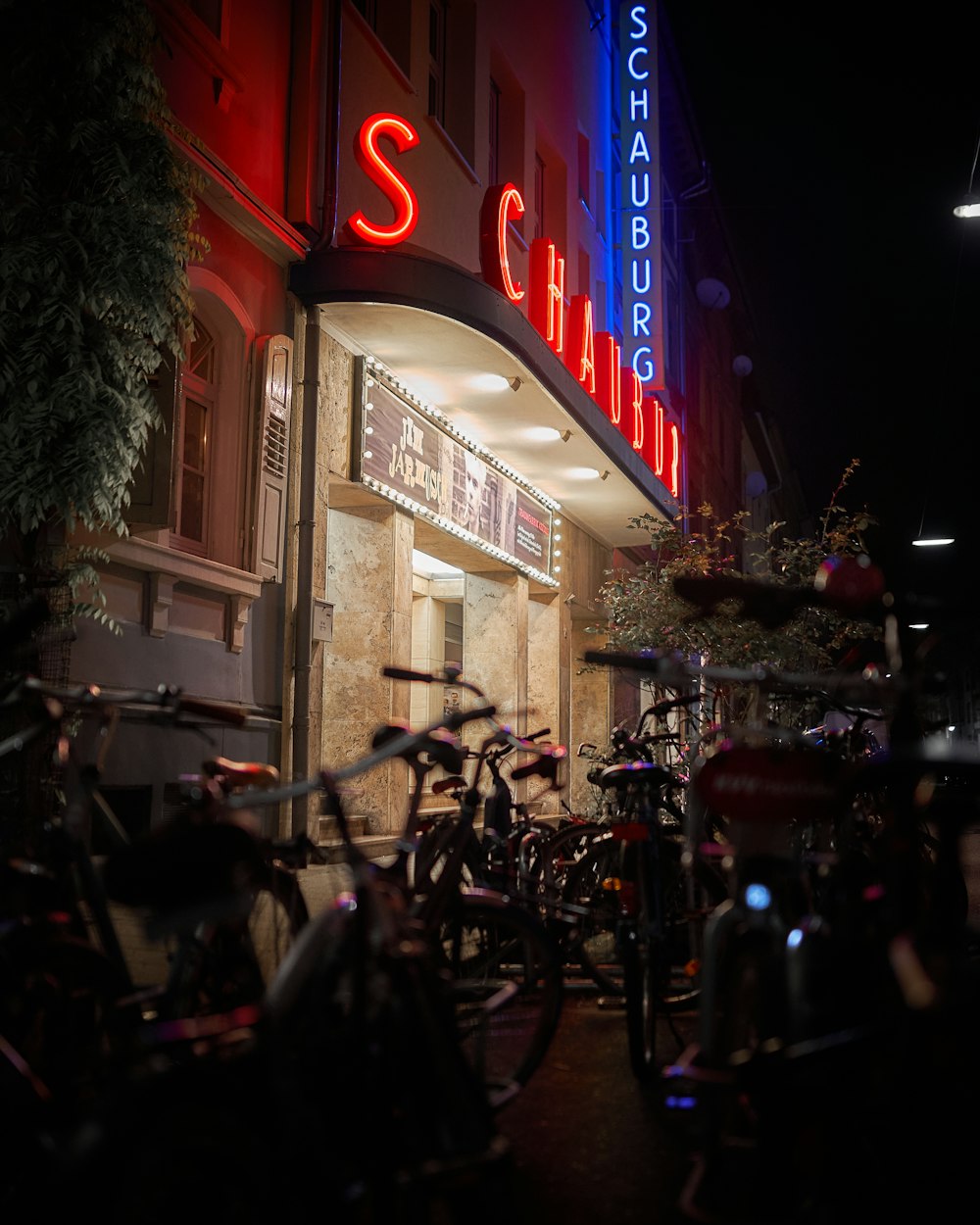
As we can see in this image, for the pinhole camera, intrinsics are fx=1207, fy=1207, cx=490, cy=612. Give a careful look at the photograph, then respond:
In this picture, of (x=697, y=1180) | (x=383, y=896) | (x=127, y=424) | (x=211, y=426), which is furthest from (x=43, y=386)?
(x=697, y=1180)

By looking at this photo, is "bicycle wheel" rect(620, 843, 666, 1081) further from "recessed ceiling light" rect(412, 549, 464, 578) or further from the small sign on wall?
"recessed ceiling light" rect(412, 549, 464, 578)

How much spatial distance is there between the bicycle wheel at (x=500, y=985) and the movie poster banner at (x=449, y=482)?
560cm

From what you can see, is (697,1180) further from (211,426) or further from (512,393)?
(512,393)

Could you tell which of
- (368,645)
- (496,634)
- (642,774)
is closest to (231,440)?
(368,645)

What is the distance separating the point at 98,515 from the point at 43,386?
2.24 ft

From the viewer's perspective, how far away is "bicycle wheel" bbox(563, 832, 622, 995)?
6.46 metres

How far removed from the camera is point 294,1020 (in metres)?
2.78

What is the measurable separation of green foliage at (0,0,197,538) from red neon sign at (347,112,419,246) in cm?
354

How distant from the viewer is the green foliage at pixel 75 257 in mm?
5793

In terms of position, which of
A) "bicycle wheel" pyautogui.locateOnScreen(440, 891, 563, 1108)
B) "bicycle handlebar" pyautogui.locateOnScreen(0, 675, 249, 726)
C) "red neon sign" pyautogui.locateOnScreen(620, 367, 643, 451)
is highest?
"red neon sign" pyautogui.locateOnScreen(620, 367, 643, 451)

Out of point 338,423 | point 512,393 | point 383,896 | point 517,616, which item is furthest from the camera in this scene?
point 517,616

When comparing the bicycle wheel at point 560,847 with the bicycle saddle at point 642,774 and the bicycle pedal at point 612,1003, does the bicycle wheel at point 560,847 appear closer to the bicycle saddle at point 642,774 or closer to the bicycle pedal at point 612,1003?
the bicycle pedal at point 612,1003

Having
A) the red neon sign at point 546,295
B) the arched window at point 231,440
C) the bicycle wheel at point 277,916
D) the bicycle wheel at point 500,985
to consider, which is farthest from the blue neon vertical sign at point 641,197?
the bicycle wheel at point 277,916

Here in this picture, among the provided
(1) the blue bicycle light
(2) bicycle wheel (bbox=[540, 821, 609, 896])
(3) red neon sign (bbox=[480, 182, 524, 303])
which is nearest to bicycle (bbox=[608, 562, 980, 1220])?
(1) the blue bicycle light
